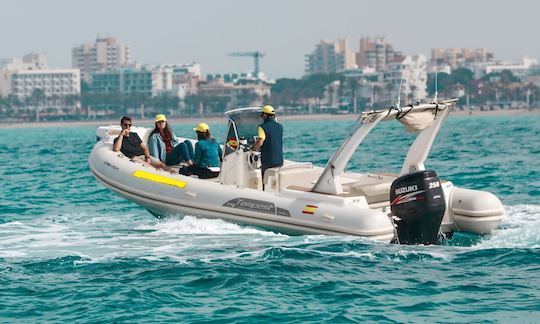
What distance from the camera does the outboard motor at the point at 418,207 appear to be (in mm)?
13383

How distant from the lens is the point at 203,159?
16.4m

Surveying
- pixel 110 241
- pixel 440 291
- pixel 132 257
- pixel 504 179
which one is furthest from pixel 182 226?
pixel 504 179

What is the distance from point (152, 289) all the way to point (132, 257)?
1.84 m

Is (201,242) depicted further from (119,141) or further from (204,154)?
(119,141)

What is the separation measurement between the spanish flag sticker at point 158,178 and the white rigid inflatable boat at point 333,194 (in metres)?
0.02

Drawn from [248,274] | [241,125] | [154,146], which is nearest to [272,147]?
[241,125]

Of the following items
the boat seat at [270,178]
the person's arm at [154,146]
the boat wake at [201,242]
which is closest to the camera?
the boat wake at [201,242]

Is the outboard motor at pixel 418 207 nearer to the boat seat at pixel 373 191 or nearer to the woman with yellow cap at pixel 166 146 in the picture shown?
the boat seat at pixel 373 191

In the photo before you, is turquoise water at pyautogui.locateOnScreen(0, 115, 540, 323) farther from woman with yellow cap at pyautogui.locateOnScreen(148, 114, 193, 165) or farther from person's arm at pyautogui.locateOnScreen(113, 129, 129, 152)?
person's arm at pyautogui.locateOnScreen(113, 129, 129, 152)


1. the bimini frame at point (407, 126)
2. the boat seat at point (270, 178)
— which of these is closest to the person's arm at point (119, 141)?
the boat seat at point (270, 178)

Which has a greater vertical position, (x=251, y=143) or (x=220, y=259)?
(x=251, y=143)

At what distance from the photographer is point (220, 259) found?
42.3ft

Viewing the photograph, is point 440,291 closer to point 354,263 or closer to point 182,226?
point 354,263

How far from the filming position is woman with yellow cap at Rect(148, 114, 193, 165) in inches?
671
